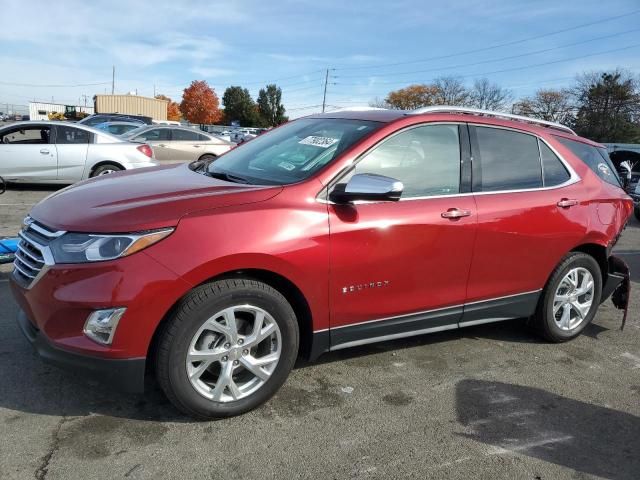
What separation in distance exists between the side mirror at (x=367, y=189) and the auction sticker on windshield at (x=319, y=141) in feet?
1.47

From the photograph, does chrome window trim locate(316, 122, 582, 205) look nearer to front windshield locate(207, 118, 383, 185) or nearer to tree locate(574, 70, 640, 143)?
front windshield locate(207, 118, 383, 185)

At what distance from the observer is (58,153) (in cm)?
1023

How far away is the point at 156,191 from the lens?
3.00m

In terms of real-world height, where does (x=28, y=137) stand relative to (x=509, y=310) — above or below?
above

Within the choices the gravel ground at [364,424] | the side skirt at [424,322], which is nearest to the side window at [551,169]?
the side skirt at [424,322]

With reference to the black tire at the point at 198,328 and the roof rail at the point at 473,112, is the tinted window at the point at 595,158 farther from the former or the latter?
the black tire at the point at 198,328

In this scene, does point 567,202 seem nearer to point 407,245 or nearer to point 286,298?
point 407,245

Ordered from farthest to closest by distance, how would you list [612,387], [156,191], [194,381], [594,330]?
[594,330], [612,387], [156,191], [194,381]

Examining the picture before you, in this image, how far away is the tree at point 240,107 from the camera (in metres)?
98.1

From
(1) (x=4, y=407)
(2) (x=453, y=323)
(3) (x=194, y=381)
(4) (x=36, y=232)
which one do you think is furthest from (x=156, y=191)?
(2) (x=453, y=323)

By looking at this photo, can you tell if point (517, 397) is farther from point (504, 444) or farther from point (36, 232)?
point (36, 232)

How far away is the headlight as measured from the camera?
99.9 inches

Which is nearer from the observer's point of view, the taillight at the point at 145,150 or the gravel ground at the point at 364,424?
the gravel ground at the point at 364,424

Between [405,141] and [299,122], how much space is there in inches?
41.1
